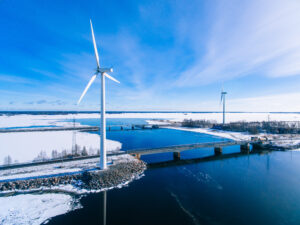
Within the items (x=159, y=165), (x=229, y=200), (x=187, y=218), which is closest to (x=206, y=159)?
(x=159, y=165)

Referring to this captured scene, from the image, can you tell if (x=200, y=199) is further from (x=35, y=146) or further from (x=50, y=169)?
(x=35, y=146)

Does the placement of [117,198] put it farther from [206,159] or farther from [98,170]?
[206,159]

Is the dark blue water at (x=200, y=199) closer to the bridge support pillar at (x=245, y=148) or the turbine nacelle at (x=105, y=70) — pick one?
the bridge support pillar at (x=245, y=148)

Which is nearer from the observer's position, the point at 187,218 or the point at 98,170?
the point at 187,218

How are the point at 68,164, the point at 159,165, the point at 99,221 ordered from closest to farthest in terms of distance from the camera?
the point at 99,221 → the point at 68,164 → the point at 159,165

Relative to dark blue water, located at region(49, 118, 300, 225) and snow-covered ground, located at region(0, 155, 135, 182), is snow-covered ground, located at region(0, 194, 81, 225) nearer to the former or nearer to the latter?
dark blue water, located at region(49, 118, 300, 225)

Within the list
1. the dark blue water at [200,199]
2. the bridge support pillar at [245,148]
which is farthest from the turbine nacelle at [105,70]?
the bridge support pillar at [245,148]

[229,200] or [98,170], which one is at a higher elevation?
[98,170]
